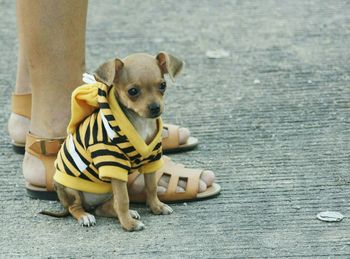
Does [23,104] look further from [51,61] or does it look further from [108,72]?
[108,72]

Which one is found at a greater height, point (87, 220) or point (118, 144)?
point (118, 144)

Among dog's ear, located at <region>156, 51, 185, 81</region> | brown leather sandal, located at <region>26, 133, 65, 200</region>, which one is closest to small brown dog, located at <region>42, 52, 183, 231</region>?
dog's ear, located at <region>156, 51, 185, 81</region>

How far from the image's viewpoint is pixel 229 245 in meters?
2.66

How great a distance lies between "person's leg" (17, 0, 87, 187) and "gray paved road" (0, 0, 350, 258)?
27 centimetres

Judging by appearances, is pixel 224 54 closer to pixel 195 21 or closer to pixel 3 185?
pixel 195 21

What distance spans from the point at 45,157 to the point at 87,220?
1.14 feet

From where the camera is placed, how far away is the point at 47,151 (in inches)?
120

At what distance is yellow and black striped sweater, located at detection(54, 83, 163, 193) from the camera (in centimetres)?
270

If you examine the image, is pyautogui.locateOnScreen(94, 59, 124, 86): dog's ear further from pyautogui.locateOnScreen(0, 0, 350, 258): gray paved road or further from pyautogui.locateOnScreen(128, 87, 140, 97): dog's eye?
pyautogui.locateOnScreen(0, 0, 350, 258): gray paved road

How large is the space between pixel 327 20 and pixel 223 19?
0.60 meters

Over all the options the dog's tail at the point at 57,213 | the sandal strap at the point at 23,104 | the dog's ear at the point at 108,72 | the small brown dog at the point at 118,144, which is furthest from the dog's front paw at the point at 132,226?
the sandal strap at the point at 23,104

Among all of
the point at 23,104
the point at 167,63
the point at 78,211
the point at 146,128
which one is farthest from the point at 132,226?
the point at 23,104

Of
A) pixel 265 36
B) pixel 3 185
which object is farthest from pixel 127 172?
pixel 265 36

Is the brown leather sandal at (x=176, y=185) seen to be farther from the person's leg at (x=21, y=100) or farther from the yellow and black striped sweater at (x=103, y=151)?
the person's leg at (x=21, y=100)
